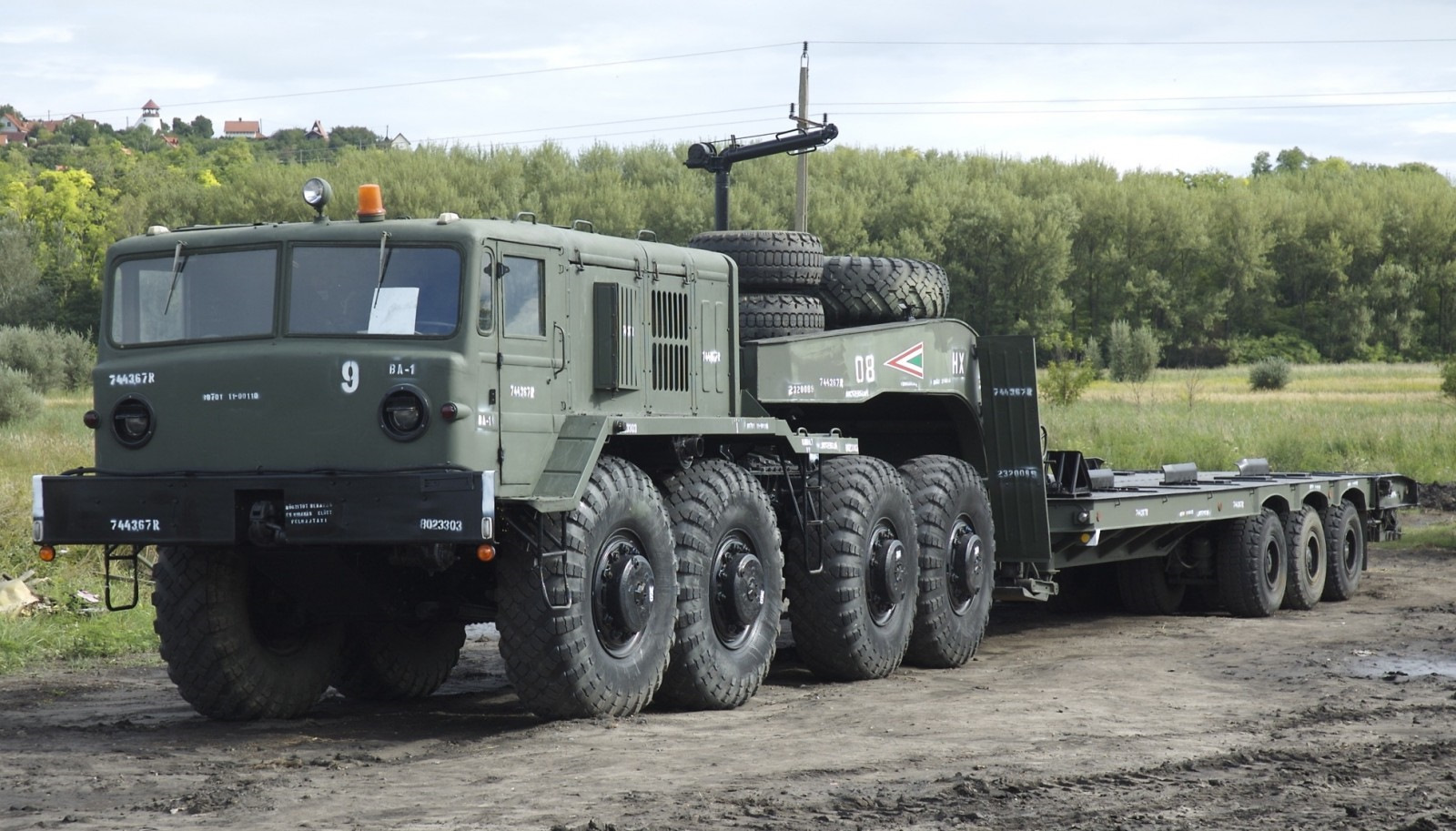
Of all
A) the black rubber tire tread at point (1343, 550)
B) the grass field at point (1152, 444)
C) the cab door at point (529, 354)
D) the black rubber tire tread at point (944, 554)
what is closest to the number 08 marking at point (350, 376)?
the cab door at point (529, 354)

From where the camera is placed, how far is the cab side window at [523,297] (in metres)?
9.07

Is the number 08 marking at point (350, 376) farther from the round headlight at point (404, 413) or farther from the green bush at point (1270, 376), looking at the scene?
the green bush at point (1270, 376)

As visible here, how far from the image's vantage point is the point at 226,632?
9602 mm

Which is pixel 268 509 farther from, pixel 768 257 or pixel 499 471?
pixel 768 257

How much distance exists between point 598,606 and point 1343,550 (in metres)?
10.3

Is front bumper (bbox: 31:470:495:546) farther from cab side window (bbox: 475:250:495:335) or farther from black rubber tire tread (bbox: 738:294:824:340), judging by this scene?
black rubber tire tread (bbox: 738:294:824:340)

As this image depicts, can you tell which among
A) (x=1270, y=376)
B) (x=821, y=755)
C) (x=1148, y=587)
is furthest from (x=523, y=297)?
(x=1270, y=376)

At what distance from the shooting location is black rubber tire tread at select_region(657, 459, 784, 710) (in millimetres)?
9945

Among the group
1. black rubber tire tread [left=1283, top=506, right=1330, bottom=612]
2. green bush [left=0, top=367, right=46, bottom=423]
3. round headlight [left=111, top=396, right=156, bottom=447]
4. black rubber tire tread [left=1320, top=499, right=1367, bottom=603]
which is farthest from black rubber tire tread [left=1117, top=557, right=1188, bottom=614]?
green bush [left=0, top=367, right=46, bottom=423]

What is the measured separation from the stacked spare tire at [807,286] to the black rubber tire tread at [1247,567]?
4167 millimetres

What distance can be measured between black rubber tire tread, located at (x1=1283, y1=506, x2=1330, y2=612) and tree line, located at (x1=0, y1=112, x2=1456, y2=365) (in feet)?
134

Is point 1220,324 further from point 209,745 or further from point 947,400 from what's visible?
point 209,745

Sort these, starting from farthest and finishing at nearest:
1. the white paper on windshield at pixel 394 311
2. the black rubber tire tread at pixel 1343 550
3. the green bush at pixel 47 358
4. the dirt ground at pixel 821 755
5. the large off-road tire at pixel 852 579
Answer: the green bush at pixel 47 358 < the black rubber tire tread at pixel 1343 550 < the large off-road tire at pixel 852 579 < the white paper on windshield at pixel 394 311 < the dirt ground at pixel 821 755

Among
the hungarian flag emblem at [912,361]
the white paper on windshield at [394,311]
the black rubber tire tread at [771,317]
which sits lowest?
the hungarian flag emblem at [912,361]
